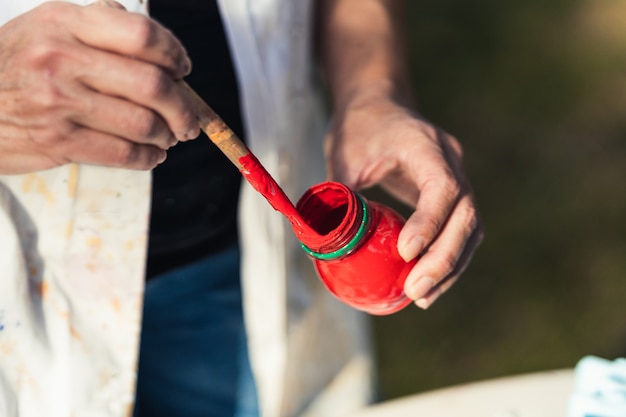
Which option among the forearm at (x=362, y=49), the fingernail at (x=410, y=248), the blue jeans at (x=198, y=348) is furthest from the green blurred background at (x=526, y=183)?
the fingernail at (x=410, y=248)

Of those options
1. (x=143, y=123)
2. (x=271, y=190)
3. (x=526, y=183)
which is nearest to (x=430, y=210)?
(x=271, y=190)

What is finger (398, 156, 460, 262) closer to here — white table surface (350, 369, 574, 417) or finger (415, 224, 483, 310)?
finger (415, 224, 483, 310)

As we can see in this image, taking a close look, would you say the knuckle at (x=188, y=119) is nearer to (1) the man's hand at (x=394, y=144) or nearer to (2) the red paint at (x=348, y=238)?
(2) the red paint at (x=348, y=238)

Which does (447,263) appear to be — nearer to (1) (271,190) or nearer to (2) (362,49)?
(1) (271,190)

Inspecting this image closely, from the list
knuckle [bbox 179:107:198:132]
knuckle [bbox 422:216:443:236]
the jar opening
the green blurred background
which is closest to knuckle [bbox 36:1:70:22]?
knuckle [bbox 179:107:198:132]

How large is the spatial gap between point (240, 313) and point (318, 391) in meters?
0.14

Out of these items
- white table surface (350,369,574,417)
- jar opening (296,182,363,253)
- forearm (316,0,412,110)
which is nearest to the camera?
jar opening (296,182,363,253)

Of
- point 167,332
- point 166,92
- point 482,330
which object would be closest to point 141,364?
point 167,332

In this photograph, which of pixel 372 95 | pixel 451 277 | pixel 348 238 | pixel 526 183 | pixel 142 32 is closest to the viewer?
pixel 142 32

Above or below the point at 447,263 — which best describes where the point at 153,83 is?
above

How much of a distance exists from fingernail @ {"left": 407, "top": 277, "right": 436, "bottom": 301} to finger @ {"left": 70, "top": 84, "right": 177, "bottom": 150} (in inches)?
10.1

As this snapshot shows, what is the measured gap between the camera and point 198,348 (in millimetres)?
867

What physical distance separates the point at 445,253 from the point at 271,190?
18 centimetres

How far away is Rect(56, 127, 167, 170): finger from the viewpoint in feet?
1.71
